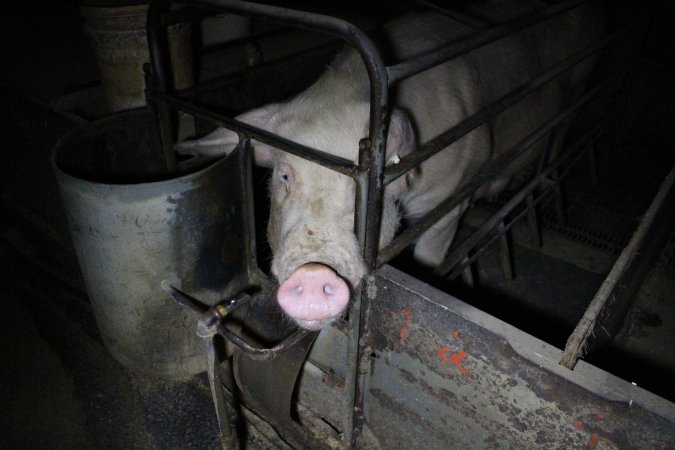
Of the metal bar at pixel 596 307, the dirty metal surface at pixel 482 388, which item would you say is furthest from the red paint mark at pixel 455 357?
the metal bar at pixel 596 307

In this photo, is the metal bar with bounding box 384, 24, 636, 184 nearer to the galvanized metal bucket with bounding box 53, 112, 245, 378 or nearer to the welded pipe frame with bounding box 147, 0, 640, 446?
the welded pipe frame with bounding box 147, 0, 640, 446

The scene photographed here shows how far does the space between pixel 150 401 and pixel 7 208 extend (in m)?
2.35

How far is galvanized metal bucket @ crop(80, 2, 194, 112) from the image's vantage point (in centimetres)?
268

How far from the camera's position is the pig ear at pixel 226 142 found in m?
1.95

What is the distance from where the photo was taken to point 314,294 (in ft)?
4.91

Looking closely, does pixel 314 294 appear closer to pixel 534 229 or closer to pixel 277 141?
pixel 277 141

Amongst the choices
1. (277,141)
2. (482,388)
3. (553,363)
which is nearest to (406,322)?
(482,388)

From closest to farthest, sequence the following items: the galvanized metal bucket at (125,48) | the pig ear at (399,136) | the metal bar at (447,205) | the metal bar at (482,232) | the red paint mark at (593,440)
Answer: the red paint mark at (593,440) < the metal bar at (447,205) < the pig ear at (399,136) < the metal bar at (482,232) < the galvanized metal bucket at (125,48)

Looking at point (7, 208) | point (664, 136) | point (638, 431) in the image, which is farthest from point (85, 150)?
point (664, 136)

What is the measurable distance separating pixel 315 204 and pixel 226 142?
495 millimetres

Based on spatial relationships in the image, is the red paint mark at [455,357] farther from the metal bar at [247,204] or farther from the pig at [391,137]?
the metal bar at [247,204]

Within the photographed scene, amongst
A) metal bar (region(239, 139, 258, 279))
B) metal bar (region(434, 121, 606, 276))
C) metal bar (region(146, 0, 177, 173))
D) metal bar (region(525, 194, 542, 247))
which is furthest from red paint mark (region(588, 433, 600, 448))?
metal bar (region(525, 194, 542, 247))

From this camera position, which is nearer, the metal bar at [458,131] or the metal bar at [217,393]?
the metal bar at [458,131]

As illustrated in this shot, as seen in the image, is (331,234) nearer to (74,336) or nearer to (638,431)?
(638,431)
